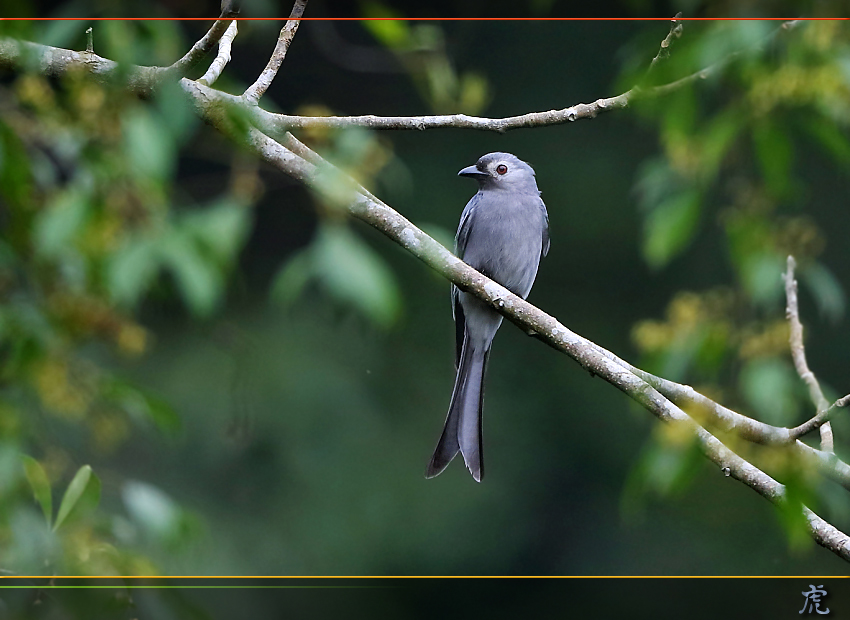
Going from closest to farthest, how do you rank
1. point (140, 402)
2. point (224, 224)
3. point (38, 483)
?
point (224, 224) < point (38, 483) < point (140, 402)

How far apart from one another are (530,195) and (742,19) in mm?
1251

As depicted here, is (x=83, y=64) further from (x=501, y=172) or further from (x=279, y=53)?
(x=501, y=172)

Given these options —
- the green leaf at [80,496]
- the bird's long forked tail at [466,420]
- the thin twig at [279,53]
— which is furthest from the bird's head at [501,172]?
the green leaf at [80,496]

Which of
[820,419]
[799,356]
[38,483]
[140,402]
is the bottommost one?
[38,483]

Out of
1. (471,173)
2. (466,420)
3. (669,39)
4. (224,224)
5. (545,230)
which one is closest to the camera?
(224,224)

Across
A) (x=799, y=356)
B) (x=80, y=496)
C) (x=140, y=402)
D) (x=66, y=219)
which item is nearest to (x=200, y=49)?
(x=66, y=219)

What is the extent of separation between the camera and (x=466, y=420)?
7.43 ft

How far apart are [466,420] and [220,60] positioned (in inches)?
41.7

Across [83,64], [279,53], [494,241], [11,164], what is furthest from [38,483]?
[494,241]

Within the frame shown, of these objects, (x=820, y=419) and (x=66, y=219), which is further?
(x=820, y=419)

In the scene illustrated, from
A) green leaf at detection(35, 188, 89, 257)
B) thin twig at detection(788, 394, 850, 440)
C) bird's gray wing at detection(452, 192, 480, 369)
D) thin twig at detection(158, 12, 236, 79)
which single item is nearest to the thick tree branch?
thin twig at detection(158, 12, 236, 79)

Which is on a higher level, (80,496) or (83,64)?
(83,64)

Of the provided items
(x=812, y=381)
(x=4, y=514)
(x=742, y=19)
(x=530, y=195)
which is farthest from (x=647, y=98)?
(x=4, y=514)

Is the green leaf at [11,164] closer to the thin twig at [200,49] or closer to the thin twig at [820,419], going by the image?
the thin twig at [200,49]
